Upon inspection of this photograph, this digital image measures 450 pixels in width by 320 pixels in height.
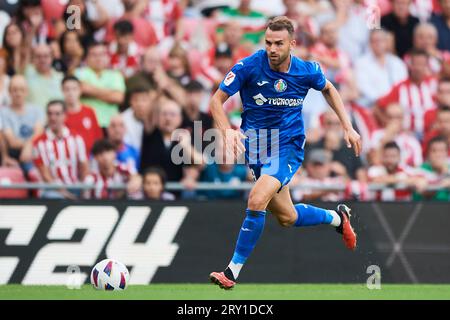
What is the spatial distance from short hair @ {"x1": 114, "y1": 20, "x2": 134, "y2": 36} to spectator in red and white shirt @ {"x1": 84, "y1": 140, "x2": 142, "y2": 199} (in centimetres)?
196

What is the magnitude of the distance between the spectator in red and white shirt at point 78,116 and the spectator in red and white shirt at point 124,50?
0.93 meters

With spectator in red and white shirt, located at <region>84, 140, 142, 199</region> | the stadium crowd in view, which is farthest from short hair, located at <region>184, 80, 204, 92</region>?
spectator in red and white shirt, located at <region>84, 140, 142, 199</region>

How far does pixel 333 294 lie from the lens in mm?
11039

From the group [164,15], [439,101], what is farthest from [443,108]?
[164,15]

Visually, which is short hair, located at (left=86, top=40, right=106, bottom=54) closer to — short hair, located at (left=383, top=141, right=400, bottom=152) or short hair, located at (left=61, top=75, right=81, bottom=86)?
short hair, located at (left=61, top=75, right=81, bottom=86)

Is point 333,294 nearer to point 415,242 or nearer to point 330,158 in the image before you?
point 415,242

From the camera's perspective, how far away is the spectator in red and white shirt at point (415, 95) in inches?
598

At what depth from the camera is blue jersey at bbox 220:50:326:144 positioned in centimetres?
1039

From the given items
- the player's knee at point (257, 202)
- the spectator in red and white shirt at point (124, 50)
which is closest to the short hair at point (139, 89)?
the spectator in red and white shirt at point (124, 50)

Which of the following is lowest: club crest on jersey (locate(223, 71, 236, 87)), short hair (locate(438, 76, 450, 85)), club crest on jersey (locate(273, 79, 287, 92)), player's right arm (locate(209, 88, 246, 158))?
short hair (locate(438, 76, 450, 85))

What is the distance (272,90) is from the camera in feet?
34.4

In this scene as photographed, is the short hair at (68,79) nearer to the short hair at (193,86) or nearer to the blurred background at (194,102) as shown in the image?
the blurred background at (194,102)

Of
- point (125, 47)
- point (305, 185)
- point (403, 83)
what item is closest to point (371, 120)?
point (403, 83)

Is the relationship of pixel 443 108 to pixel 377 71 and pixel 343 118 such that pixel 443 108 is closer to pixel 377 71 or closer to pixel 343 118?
pixel 377 71
